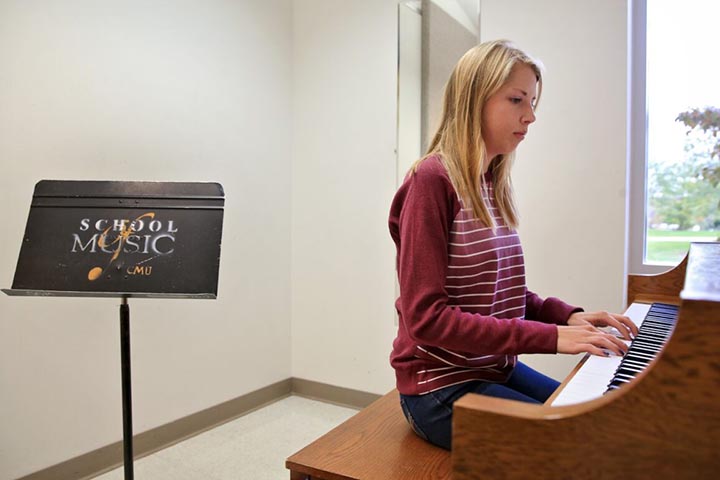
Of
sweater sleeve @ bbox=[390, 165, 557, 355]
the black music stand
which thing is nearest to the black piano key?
sweater sleeve @ bbox=[390, 165, 557, 355]

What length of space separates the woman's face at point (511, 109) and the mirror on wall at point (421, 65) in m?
1.30

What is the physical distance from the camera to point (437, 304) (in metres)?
0.98

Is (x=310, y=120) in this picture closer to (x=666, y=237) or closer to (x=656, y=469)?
(x=666, y=237)

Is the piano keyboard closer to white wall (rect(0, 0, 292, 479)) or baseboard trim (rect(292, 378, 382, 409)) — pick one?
baseboard trim (rect(292, 378, 382, 409))

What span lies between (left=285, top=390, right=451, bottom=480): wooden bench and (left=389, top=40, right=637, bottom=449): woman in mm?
47

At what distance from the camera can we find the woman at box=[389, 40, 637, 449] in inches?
38.6

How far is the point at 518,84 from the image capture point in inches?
45.6

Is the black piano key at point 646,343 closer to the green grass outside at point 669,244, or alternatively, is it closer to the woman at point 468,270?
the woman at point 468,270

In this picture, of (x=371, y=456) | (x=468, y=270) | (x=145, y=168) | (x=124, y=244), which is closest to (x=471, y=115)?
(x=468, y=270)

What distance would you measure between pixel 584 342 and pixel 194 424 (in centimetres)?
Result: 194

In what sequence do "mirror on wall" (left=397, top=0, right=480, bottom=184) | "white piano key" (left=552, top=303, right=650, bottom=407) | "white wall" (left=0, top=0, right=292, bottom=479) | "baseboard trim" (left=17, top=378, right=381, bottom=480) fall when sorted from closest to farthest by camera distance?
1. "white piano key" (left=552, top=303, right=650, bottom=407)
2. "white wall" (left=0, top=0, right=292, bottom=479)
3. "baseboard trim" (left=17, top=378, right=381, bottom=480)
4. "mirror on wall" (left=397, top=0, right=480, bottom=184)

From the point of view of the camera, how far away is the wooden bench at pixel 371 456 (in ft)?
Result: 3.24

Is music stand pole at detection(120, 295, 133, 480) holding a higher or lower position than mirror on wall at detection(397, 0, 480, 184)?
lower

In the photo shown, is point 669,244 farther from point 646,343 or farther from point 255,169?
point 255,169
